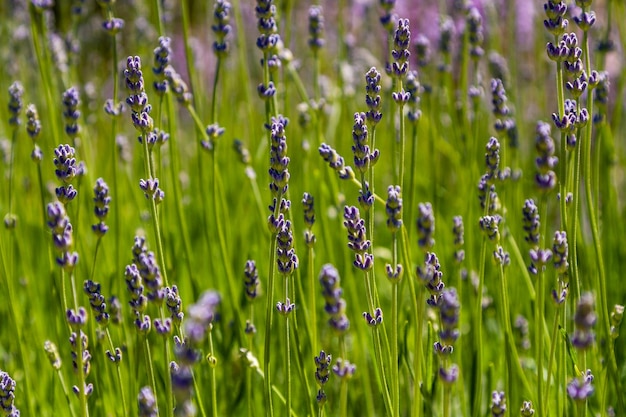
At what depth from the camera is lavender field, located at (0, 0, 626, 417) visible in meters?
1.38

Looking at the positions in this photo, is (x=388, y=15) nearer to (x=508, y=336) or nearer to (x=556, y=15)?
(x=556, y=15)

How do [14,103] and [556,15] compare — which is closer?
[556,15]

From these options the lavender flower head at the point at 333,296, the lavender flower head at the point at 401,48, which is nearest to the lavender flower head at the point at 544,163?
the lavender flower head at the point at 401,48

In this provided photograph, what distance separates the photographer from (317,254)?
2.66 meters

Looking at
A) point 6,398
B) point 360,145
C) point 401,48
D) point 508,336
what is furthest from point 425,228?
point 6,398

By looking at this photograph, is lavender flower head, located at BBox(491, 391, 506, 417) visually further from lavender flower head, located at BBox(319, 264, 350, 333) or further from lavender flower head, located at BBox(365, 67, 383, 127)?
lavender flower head, located at BBox(365, 67, 383, 127)

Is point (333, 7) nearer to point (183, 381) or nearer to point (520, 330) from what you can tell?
point (520, 330)

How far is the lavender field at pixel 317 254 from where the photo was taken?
54.1 inches

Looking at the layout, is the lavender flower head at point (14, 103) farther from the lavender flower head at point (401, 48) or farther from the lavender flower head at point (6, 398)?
the lavender flower head at point (401, 48)

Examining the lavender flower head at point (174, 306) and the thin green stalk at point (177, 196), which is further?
the thin green stalk at point (177, 196)

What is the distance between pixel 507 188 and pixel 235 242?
3.51 feet

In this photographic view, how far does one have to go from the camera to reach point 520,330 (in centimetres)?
225

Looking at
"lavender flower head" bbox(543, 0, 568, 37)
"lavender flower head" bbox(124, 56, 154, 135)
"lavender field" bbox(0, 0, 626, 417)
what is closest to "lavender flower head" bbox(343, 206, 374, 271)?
"lavender field" bbox(0, 0, 626, 417)

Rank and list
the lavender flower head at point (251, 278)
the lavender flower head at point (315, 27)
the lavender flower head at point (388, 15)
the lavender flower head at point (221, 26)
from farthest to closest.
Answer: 1. the lavender flower head at point (315, 27)
2. the lavender flower head at point (388, 15)
3. the lavender flower head at point (221, 26)
4. the lavender flower head at point (251, 278)
